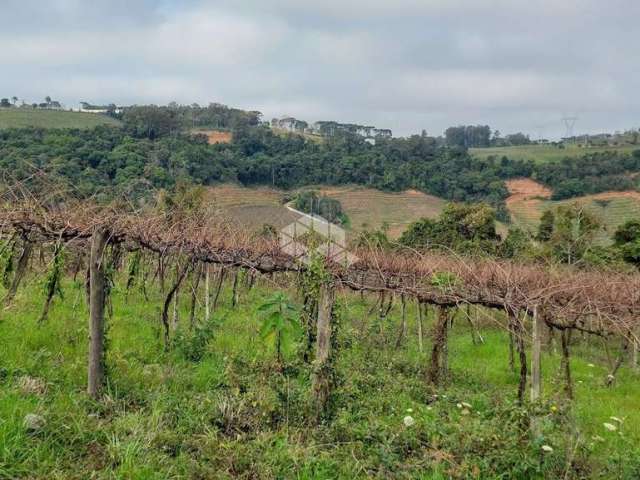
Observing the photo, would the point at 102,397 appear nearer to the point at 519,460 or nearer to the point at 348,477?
the point at 348,477

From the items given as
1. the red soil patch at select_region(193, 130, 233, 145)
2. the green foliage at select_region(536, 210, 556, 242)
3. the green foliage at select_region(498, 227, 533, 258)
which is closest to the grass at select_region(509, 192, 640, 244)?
the green foliage at select_region(536, 210, 556, 242)

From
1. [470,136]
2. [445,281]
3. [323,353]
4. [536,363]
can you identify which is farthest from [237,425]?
[470,136]

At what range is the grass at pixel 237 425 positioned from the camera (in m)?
3.61

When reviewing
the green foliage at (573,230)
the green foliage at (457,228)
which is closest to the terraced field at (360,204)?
the green foliage at (457,228)

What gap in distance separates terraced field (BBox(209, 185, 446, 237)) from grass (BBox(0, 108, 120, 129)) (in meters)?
23.3

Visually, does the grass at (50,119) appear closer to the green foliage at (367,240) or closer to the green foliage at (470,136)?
the green foliage at (367,240)

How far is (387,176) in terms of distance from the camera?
58438 millimetres

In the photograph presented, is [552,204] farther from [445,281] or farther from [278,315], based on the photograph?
[278,315]

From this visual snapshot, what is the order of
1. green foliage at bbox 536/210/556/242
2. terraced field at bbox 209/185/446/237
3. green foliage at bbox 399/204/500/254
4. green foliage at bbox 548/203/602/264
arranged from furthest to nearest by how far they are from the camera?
terraced field at bbox 209/185/446/237, green foliage at bbox 536/210/556/242, green foliage at bbox 399/204/500/254, green foliage at bbox 548/203/602/264

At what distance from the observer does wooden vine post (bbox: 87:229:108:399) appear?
15.4 feet

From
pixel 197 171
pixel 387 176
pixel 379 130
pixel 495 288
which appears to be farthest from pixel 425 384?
pixel 379 130

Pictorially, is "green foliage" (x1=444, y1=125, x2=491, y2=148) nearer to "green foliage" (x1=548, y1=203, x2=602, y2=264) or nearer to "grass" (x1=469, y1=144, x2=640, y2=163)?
"grass" (x1=469, y1=144, x2=640, y2=163)

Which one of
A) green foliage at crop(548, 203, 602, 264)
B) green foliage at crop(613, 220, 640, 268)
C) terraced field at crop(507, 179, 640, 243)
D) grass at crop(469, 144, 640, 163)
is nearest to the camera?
green foliage at crop(613, 220, 640, 268)

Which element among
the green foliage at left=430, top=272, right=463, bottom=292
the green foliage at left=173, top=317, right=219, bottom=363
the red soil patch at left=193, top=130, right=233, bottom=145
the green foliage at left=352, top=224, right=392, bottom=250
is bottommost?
the green foliage at left=173, top=317, right=219, bottom=363
